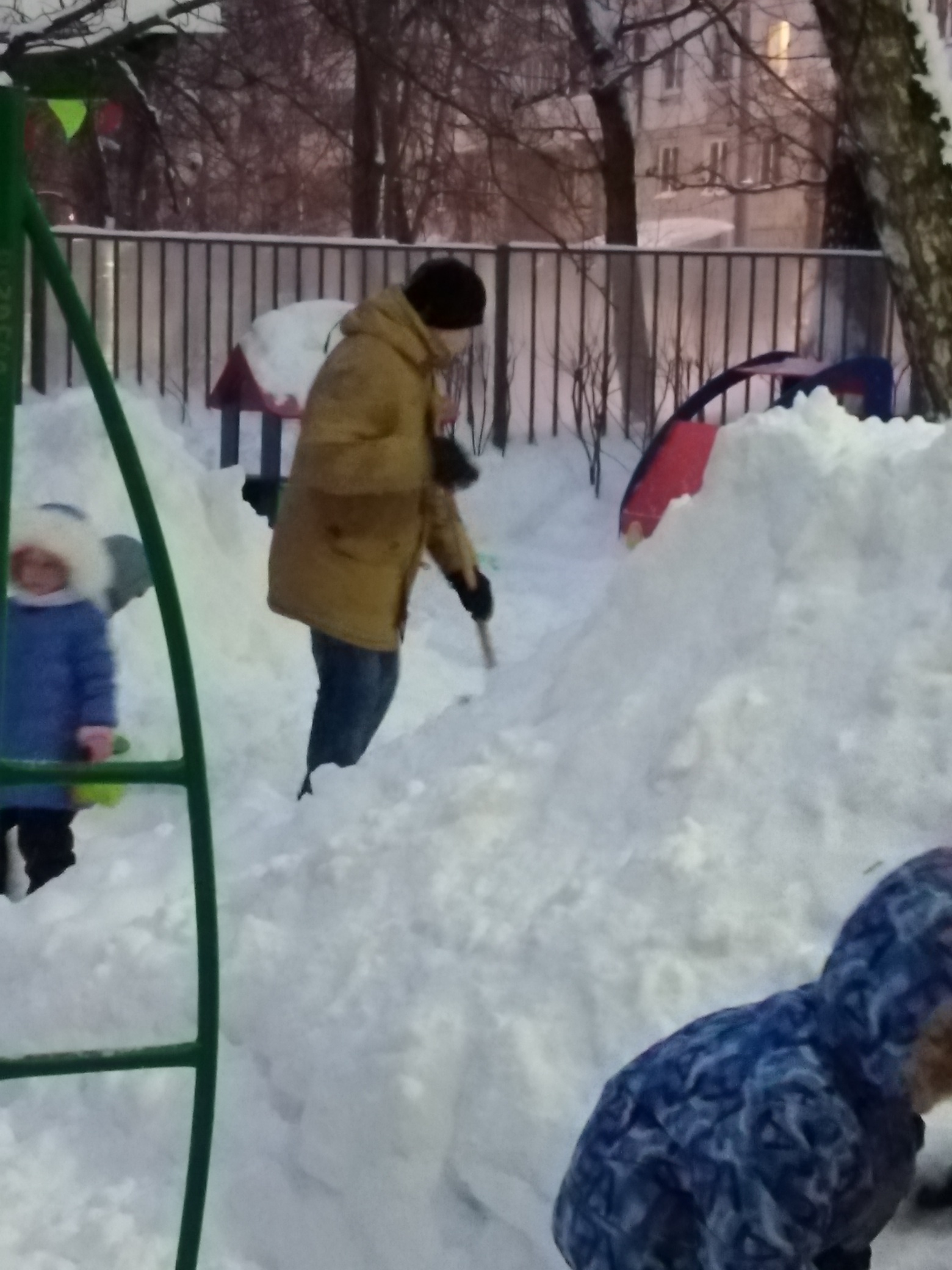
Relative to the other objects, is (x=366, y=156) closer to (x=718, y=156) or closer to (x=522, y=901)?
(x=718, y=156)

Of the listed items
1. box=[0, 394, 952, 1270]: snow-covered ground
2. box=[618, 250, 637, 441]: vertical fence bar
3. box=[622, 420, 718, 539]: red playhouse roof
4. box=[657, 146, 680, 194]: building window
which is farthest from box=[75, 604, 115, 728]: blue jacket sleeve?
box=[657, 146, 680, 194]: building window

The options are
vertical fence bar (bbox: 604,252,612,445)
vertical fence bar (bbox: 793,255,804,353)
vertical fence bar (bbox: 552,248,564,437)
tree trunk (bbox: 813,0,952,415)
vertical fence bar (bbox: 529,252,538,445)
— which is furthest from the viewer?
vertical fence bar (bbox: 793,255,804,353)

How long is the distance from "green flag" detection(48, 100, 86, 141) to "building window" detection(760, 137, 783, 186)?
13196 millimetres

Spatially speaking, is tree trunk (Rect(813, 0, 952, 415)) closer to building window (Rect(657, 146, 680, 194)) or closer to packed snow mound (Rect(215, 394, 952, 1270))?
packed snow mound (Rect(215, 394, 952, 1270))

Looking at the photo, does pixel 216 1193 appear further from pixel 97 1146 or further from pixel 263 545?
pixel 263 545

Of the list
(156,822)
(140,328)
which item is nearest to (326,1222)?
(156,822)

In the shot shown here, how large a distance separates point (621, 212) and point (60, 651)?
1081 cm

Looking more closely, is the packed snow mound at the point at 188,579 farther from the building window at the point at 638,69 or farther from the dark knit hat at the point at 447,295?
the building window at the point at 638,69

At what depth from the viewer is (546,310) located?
476 inches

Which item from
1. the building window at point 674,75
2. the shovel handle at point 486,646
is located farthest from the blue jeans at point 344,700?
the building window at point 674,75

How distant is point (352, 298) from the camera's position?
40.2ft

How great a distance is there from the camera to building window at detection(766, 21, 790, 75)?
16.7 m

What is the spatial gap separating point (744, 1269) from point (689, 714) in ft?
4.90

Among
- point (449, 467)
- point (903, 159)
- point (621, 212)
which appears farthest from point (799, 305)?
point (449, 467)
